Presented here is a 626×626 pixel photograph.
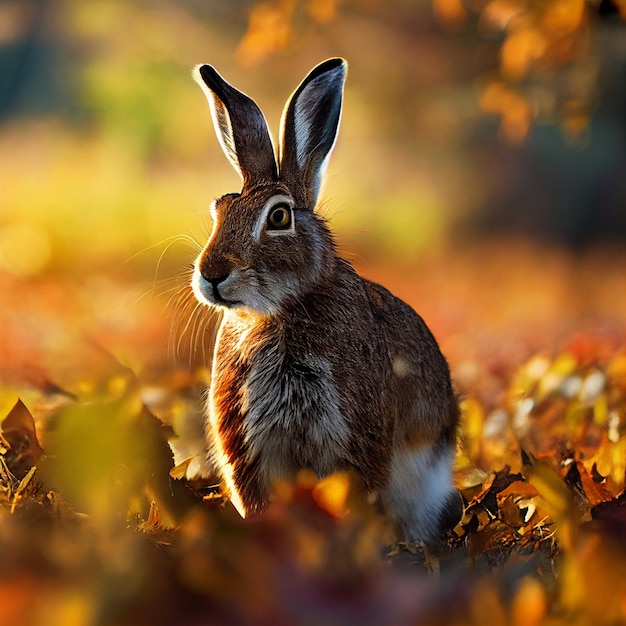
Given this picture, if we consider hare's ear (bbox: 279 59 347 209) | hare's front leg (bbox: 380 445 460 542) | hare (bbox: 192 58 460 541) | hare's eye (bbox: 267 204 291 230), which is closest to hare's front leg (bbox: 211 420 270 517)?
hare (bbox: 192 58 460 541)

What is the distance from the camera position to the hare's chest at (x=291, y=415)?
2340 mm

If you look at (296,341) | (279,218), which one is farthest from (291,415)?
(279,218)

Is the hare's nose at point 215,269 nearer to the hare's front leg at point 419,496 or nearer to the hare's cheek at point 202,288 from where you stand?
the hare's cheek at point 202,288

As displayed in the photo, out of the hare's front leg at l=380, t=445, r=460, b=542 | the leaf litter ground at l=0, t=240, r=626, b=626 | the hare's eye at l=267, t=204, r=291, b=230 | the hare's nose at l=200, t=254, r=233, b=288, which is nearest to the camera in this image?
the leaf litter ground at l=0, t=240, r=626, b=626

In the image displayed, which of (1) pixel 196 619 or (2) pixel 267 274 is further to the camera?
(2) pixel 267 274

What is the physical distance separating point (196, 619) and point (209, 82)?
1763 mm

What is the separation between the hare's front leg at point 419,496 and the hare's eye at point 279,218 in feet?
2.46

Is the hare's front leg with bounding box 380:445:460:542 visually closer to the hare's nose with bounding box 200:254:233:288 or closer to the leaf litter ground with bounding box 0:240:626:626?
the leaf litter ground with bounding box 0:240:626:626

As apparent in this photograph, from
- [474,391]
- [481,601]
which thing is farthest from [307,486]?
[474,391]

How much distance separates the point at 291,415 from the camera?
2389mm

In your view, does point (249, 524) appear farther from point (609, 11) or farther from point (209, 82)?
point (609, 11)

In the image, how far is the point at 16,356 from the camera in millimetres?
5168

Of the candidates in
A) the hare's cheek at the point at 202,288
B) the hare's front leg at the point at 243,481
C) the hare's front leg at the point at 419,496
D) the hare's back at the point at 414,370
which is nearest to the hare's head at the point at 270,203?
the hare's cheek at the point at 202,288

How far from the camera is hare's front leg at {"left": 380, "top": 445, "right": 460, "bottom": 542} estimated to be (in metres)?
2.60
